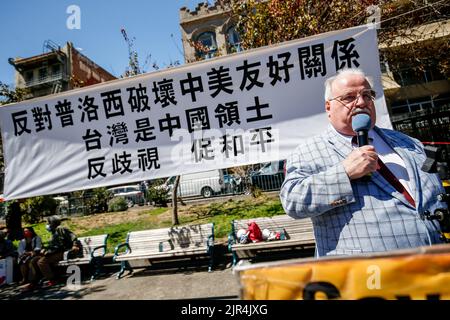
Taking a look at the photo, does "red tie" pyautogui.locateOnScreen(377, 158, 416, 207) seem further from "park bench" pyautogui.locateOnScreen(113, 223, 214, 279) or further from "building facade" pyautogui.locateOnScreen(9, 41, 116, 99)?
"building facade" pyautogui.locateOnScreen(9, 41, 116, 99)

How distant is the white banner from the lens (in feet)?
11.0

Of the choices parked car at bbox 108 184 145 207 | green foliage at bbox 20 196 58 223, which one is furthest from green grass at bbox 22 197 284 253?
parked car at bbox 108 184 145 207

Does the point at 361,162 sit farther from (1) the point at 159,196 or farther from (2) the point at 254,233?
(1) the point at 159,196

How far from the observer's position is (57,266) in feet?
22.6

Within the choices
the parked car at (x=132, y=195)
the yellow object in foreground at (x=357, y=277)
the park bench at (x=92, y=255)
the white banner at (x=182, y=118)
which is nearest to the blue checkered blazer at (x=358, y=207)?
the yellow object in foreground at (x=357, y=277)

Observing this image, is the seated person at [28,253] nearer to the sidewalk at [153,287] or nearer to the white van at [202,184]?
the sidewalk at [153,287]

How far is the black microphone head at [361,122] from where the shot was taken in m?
1.64

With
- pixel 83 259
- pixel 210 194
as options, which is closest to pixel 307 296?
pixel 83 259

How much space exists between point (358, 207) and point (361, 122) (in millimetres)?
489

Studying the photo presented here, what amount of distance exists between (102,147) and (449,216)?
363 centimetres

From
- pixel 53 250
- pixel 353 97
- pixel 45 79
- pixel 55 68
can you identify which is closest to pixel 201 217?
pixel 53 250

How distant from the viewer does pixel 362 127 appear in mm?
1646

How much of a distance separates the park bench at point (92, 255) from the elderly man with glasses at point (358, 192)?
20.7 feet

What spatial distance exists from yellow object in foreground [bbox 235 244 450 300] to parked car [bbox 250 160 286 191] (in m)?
13.3
